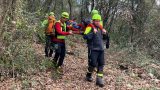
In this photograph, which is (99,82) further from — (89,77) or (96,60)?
(96,60)

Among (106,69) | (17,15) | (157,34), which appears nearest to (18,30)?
(17,15)

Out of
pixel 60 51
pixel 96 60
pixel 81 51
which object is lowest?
pixel 81 51

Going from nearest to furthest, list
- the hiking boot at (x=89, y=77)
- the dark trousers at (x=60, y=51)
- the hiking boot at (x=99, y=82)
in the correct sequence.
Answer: the hiking boot at (x=99, y=82), the hiking boot at (x=89, y=77), the dark trousers at (x=60, y=51)

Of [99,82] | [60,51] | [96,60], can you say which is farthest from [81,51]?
[99,82]

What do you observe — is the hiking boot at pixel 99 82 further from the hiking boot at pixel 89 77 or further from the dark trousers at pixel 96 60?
the hiking boot at pixel 89 77

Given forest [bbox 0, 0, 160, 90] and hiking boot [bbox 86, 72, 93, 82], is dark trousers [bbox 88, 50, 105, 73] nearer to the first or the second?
hiking boot [bbox 86, 72, 93, 82]

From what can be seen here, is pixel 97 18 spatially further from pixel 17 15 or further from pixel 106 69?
pixel 106 69

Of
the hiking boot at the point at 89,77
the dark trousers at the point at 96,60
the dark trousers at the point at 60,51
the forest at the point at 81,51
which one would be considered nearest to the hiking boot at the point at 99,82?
the forest at the point at 81,51

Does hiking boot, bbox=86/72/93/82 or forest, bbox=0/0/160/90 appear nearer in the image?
forest, bbox=0/0/160/90

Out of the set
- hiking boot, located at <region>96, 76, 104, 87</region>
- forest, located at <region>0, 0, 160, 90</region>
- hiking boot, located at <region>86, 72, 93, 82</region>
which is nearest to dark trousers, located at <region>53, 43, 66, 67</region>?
forest, located at <region>0, 0, 160, 90</region>

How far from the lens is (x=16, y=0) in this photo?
9.52 m

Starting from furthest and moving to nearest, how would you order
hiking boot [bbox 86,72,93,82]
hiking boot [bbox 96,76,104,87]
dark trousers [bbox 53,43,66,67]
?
1. dark trousers [bbox 53,43,66,67]
2. hiking boot [bbox 86,72,93,82]
3. hiking boot [bbox 96,76,104,87]

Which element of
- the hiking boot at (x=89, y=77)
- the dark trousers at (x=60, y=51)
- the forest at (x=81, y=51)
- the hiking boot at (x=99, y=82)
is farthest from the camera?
the dark trousers at (x=60, y=51)

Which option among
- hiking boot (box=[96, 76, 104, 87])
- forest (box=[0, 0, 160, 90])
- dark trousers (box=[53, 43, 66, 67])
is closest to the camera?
forest (box=[0, 0, 160, 90])
